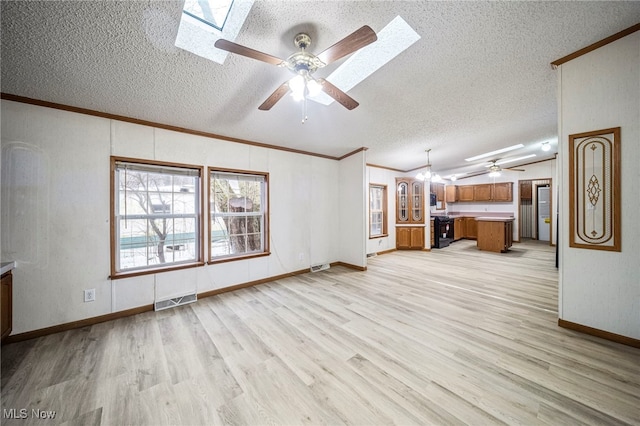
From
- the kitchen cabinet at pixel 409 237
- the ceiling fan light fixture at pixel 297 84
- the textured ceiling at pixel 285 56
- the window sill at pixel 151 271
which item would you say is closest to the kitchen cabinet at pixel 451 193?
the kitchen cabinet at pixel 409 237

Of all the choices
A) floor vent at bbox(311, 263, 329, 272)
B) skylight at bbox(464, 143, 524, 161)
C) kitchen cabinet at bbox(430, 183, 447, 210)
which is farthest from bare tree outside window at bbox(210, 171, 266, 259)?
kitchen cabinet at bbox(430, 183, 447, 210)

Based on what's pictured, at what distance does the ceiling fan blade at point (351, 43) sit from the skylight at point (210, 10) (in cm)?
85

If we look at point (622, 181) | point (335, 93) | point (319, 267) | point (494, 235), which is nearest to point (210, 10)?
point (335, 93)

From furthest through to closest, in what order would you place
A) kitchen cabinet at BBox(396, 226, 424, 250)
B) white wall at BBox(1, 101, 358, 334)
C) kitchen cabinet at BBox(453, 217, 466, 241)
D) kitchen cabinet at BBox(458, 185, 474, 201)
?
kitchen cabinet at BBox(458, 185, 474, 201), kitchen cabinet at BBox(453, 217, 466, 241), kitchen cabinet at BBox(396, 226, 424, 250), white wall at BBox(1, 101, 358, 334)

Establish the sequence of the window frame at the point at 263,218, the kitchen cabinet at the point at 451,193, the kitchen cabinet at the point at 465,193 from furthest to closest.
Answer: the kitchen cabinet at the point at 451,193
the kitchen cabinet at the point at 465,193
the window frame at the point at 263,218

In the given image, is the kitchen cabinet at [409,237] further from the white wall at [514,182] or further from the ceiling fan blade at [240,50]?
the ceiling fan blade at [240,50]

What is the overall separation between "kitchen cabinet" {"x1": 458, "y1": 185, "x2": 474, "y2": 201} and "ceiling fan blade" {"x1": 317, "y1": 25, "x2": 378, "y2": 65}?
9.11 m

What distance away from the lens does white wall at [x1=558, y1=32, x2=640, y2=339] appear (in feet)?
6.56

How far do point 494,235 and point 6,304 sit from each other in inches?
350

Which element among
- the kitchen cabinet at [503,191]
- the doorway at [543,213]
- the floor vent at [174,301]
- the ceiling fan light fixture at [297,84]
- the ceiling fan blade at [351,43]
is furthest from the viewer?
the kitchen cabinet at [503,191]

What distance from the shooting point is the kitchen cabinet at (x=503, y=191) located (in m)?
7.96

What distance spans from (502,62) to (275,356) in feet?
11.8

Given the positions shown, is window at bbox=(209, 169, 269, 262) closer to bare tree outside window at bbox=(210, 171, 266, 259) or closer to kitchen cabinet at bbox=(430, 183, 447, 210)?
bare tree outside window at bbox=(210, 171, 266, 259)

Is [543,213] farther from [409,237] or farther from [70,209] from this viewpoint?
[70,209]
